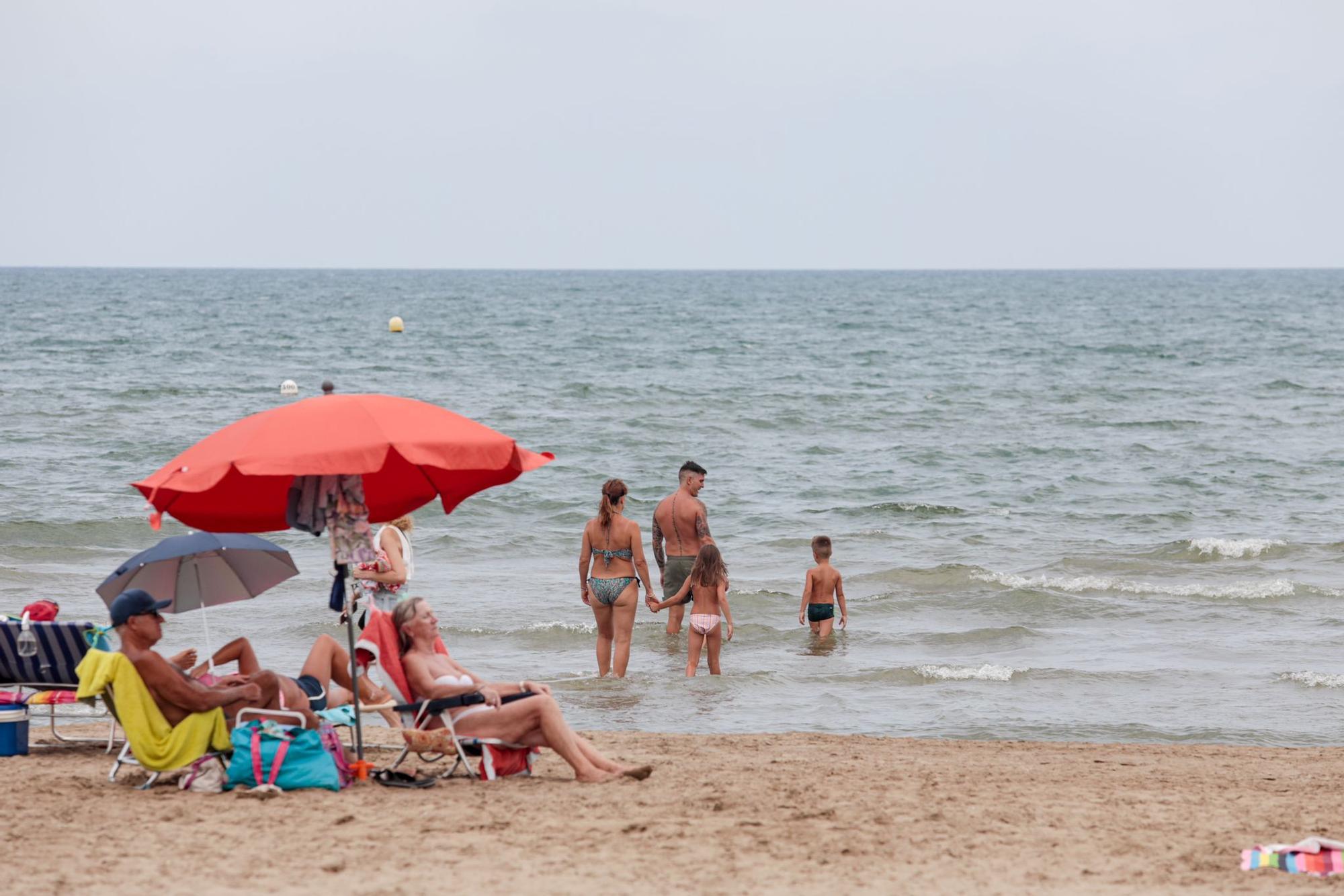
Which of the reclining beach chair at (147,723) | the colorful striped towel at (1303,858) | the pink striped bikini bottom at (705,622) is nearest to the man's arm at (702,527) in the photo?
the pink striped bikini bottom at (705,622)

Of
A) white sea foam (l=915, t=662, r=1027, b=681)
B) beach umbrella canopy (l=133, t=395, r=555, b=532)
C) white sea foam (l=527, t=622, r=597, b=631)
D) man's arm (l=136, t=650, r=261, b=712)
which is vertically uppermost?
beach umbrella canopy (l=133, t=395, r=555, b=532)

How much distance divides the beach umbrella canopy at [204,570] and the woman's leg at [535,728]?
174 cm

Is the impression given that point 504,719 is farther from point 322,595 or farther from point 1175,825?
point 322,595

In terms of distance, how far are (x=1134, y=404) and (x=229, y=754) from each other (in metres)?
25.5

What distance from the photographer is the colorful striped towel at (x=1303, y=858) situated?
5.04m

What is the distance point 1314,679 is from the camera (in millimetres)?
9828

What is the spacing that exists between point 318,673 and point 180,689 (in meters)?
1.14

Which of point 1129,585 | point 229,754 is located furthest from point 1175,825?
point 1129,585

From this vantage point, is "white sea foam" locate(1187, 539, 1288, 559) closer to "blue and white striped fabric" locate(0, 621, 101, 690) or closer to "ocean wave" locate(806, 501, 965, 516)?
"ocean wave" locate(806, 501, 965, 516)

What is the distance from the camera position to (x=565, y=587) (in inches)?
527

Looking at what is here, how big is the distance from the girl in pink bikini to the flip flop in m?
3.41

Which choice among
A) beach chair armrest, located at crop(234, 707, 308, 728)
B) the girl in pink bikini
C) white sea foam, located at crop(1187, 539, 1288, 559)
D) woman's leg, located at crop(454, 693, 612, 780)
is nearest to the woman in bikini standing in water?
the girl in pink bikini

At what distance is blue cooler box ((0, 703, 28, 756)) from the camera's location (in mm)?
6922

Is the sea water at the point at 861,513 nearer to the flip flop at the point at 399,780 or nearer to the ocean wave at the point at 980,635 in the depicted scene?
the ocean wave at the point at 980,635
